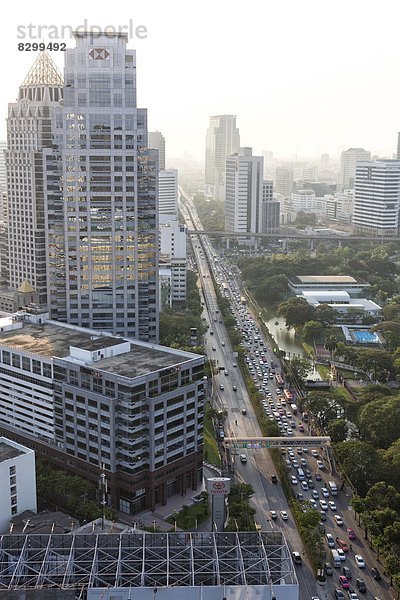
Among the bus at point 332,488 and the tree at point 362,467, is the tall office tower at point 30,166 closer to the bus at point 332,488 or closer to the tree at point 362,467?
the bus at point 332,488

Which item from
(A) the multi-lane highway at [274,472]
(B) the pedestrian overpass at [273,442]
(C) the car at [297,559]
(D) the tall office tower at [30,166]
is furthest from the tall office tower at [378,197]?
(C) the car at [297,559]

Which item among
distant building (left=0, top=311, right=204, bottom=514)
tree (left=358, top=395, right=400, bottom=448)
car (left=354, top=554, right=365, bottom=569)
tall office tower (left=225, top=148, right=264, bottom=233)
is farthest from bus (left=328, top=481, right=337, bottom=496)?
tall office tower (left=225, top=148, right=264, bottom=233)

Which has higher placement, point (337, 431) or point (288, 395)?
point (337, 431)

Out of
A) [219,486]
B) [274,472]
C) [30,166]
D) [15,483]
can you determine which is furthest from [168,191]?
[15,483]

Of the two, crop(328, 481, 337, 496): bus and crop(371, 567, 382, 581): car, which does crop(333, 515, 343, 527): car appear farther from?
crop(371, 567, 382, 581): car

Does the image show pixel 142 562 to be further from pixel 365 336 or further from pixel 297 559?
pixel 365 336
